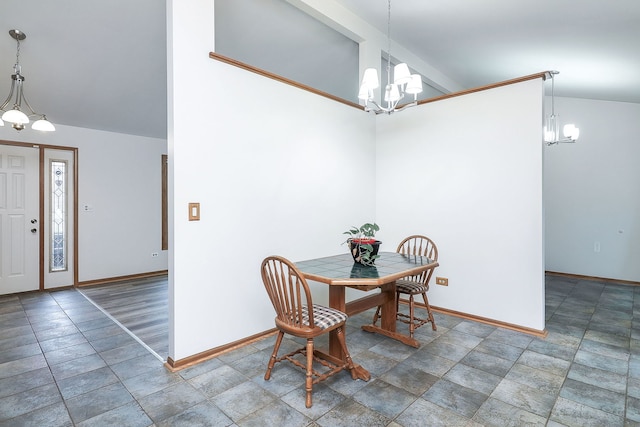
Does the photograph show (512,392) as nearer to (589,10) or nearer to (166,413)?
(166,413)

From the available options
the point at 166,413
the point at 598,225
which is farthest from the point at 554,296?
the point at 166,413

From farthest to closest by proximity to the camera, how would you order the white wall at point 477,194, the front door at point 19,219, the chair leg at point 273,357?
the front door at point 19,219
the white wall at point 477,194
the chair leg at point 273,357

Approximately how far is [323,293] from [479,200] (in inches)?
75.8

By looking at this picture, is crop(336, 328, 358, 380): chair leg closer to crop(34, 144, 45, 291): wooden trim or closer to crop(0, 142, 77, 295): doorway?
crop(0, 142, 77, 295): doorway

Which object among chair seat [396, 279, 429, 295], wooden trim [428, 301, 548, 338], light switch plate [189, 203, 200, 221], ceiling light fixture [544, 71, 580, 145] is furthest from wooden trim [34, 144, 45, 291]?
ceiling light fixture [544, 71, 580, 145]

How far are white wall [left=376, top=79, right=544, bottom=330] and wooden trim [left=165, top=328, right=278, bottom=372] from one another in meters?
2.01

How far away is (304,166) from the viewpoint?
3.35 meters

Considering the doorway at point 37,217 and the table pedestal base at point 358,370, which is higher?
the doorway at point 37,217

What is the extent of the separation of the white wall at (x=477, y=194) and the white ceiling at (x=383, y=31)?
28.1 inches

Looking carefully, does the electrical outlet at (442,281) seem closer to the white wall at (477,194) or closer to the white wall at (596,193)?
the white wall at (477,194)

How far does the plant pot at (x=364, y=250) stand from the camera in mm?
2652

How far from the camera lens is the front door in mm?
4348

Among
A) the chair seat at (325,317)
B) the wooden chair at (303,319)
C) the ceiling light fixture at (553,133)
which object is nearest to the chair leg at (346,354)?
the wooden chair at (303,319)

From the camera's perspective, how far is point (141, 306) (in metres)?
3.94
